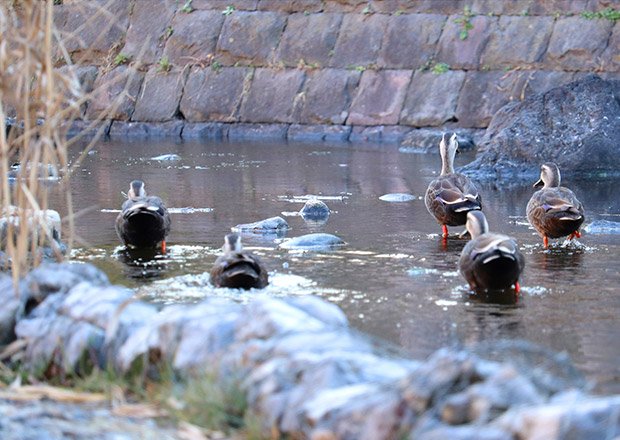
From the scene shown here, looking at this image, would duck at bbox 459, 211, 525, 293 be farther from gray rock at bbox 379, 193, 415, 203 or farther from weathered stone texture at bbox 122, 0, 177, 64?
weathered stone texture at bbox 122, 0, 177, 64

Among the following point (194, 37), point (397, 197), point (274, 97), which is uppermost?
point (194, 37)

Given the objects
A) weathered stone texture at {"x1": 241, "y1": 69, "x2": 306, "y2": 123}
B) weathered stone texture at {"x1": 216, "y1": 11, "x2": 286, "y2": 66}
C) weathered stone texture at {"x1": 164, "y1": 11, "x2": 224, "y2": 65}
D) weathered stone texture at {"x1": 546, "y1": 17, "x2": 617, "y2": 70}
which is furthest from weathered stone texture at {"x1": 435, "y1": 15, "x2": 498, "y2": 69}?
weathered stone texture at {"x1": 164, "y1": 11, "x2": 224, "y2": 65}

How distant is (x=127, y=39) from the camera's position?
24.1 m

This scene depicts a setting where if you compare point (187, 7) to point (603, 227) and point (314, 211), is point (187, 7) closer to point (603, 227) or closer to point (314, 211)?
point (314, 211)

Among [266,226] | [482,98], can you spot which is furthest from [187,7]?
[266,226]

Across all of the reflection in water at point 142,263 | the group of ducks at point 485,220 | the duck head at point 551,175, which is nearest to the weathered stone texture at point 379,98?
the group of ducks at point 485,220

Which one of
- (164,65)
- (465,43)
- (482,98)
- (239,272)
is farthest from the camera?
(164,65)

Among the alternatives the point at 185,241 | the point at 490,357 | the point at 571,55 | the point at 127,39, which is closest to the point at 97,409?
the point at 490,357

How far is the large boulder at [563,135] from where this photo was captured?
1471cm

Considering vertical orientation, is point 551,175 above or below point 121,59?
below

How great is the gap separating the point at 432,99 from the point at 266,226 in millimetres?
11842

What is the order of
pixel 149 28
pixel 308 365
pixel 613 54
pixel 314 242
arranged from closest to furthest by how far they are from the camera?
1. pixel 308 365
2. pixel 314 242
3. pixel 613 54
4. pixel 149 28

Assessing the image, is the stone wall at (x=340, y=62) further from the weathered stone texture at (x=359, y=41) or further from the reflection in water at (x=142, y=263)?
the reflection in water at (x=142, y=263)

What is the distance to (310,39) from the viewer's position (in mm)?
21984
